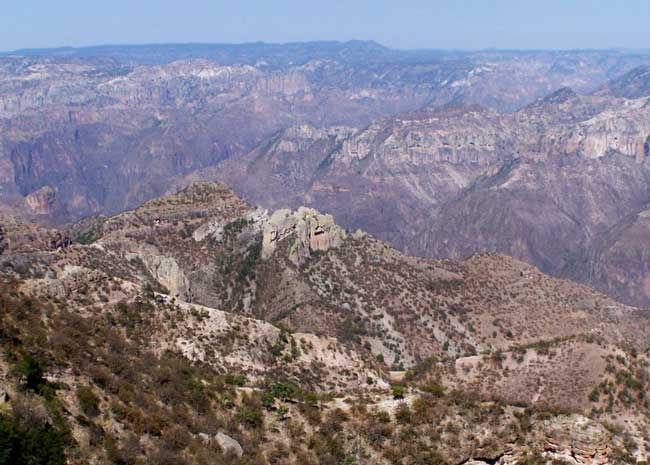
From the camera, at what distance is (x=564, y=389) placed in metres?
55.8

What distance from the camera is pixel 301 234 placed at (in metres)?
106

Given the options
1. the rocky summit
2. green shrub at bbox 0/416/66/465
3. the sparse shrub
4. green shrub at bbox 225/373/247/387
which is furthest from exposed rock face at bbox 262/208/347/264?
green shrub at bbox 0/416/66/465

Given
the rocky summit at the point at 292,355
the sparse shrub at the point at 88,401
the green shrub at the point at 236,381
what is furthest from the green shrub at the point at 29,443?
the green shrub at the point at 236,381

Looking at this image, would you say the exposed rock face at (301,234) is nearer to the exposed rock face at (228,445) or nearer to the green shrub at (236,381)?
the green shrub at (236,381)

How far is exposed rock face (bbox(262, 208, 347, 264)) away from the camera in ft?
346

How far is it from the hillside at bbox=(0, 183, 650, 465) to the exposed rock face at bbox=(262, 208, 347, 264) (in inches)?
13.9

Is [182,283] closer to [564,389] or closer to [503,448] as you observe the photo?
[564,389]

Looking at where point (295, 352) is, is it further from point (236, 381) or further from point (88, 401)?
point (88, 401)

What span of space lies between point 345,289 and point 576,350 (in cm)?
4441

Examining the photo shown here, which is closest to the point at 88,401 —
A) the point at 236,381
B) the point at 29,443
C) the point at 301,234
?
the point at 29,443

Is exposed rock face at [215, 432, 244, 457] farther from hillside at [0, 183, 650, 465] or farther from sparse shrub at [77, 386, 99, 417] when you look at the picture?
sparse shrub at [77, 386, 99, 417]

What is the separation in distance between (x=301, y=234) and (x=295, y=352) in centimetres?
4837

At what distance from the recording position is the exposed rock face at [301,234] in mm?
105375

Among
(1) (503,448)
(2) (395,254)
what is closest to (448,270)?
(2) (395,254)
